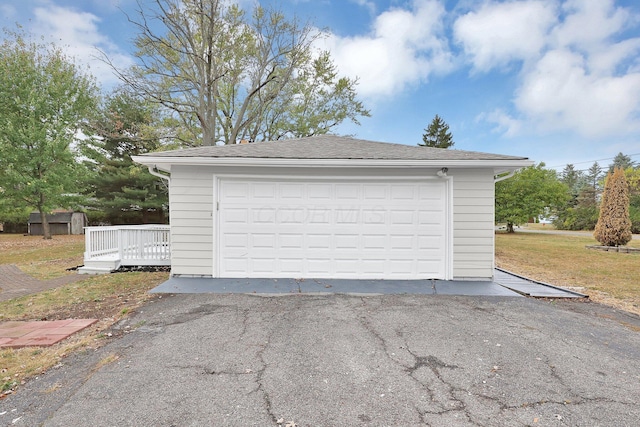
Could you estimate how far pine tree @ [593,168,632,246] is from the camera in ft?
39.0

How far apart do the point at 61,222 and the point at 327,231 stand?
2005 centimetres

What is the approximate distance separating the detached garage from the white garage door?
0.8 inches

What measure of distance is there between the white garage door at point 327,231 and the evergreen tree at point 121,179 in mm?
13763

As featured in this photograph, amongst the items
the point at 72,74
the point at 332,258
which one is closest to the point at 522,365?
the point at 332,258

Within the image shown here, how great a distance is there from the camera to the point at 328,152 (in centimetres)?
630

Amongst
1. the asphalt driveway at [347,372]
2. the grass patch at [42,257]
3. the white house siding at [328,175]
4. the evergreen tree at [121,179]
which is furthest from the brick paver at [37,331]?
the evergreen tree at [121,179]

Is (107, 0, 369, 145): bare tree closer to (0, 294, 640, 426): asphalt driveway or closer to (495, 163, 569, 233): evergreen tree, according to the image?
(0, 294, 640, 426): asphalt driveway

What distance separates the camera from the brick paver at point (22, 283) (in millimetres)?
5624

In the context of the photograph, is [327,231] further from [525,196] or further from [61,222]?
[525,196]

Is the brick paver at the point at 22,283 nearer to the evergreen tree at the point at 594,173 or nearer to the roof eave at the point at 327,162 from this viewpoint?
the roof eave at the point at 327,162

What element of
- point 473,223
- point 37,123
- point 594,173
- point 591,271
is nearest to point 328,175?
point 473,223

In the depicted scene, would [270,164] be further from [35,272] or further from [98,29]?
[98,29]

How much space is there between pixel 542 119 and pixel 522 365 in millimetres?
19017

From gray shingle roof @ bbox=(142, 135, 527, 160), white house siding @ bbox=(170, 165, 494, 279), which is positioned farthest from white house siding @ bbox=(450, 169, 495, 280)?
gray shingle roof @ bbox=(142, 135, 527, 160)
